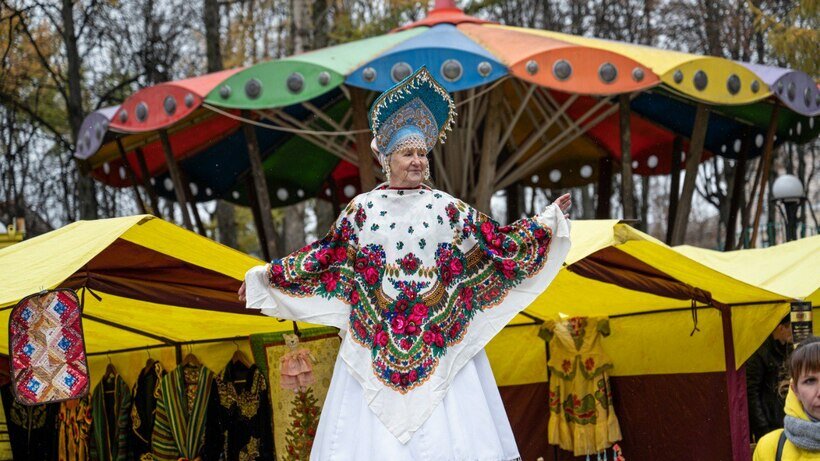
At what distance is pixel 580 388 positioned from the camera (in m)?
8.03

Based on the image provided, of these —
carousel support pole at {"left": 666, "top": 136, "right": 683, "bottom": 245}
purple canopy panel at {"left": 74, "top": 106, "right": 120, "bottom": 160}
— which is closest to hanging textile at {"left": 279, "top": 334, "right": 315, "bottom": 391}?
purple canopy panel at {"left": 74, "top": 106, "right": 120, "bottom": 160}

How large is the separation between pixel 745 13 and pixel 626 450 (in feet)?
47.5

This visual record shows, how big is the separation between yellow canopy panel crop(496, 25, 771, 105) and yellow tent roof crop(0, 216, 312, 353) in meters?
5.48

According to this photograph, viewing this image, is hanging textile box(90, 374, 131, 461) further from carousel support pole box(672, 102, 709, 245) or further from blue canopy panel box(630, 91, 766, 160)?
blue canopy panel box(630, 91, 766, 160)

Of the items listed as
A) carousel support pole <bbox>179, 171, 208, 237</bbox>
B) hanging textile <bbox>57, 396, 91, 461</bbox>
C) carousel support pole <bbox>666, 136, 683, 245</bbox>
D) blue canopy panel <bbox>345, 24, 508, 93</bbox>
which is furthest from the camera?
carousel support pole <bbox>179, 171, 208, 237</bbox>

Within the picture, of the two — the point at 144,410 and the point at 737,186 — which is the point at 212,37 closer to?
the point at 737,186

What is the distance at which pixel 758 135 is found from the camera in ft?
→ 47.3

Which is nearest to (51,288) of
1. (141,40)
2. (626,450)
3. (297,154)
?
(626,450)

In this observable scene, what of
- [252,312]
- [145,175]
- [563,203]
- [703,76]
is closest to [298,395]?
[252,312]

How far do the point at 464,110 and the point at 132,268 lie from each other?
7.43 m

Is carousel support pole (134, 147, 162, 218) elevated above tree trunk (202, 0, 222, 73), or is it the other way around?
tree trunk (202, 0, 222, 73)

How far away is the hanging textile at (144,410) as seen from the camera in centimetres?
738

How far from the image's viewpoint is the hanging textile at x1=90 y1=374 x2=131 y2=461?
755 cm

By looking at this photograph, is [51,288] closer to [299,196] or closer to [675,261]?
[675,261]
